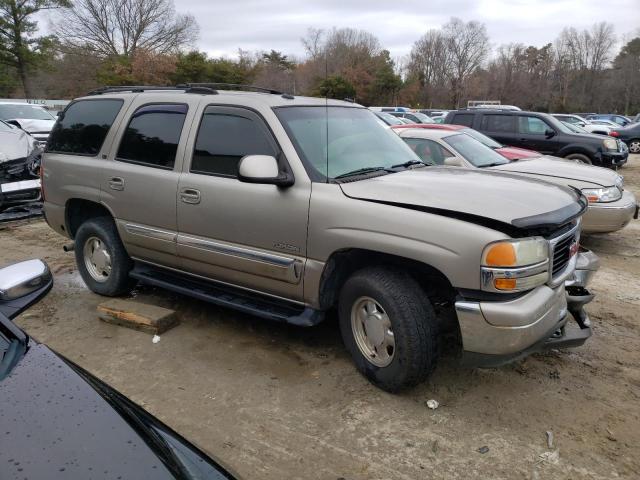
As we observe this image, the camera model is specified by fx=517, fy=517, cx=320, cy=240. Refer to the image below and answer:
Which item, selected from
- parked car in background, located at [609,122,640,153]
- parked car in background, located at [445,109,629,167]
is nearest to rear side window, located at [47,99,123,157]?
parked car in background, located at [445,109,629,167]

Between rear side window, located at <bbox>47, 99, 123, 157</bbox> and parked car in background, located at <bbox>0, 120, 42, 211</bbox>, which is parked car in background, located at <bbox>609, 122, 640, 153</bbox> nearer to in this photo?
parked car in background, located at <bbox>0, 120, 42, 211</bbox>

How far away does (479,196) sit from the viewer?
3.16 m

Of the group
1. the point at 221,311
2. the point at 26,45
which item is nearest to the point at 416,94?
the point at 26,45

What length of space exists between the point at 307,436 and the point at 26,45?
45.2 meters

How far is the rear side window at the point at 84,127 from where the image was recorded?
4.91 m

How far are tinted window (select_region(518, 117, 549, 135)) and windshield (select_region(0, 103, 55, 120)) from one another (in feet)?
44.9

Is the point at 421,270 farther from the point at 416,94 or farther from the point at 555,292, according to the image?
the point at 416,94

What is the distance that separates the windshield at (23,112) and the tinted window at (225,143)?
45.1 feet

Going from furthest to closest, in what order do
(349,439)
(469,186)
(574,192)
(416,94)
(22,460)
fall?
(416,94) → (574,192) → (469,186) → (349,439) → (22,460)

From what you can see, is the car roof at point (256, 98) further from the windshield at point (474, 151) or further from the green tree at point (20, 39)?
the green tree at point (20, 39)

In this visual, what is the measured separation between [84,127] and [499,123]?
9.57 m

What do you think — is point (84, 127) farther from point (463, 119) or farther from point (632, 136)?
point (632, 136)

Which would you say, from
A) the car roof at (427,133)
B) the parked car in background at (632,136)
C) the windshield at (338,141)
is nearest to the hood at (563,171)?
the car roof at (427,133)

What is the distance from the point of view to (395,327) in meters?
3.17
